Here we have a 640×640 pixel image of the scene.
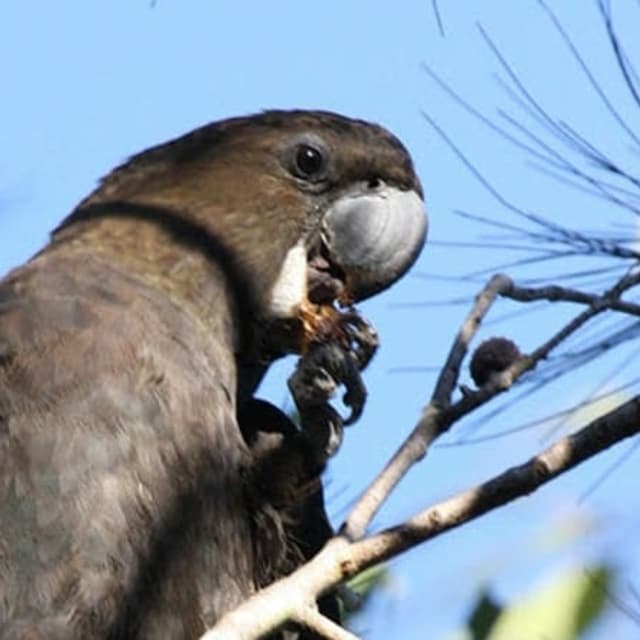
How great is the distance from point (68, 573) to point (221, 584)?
19 centimetres

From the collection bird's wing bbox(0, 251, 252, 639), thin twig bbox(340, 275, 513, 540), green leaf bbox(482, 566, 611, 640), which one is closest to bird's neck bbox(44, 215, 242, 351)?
bird's wing bbox(0, 251, 252, 639)

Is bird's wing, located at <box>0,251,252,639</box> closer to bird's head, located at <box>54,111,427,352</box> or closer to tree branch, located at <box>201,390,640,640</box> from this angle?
bird's head, located at <box>54,111,427,352</box>

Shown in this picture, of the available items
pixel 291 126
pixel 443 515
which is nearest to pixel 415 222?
pixel 291 126

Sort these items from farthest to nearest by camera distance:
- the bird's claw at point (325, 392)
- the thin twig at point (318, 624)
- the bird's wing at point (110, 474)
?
the bird's claw at point (325, 392) → the bird's wing at point (110, 474) → the thin twig at point (318, 624)

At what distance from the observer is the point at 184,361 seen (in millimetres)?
2199

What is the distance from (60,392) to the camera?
2098 mm

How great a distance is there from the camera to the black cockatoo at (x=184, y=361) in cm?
201

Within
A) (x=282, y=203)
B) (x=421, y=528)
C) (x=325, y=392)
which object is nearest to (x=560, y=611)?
(x=325, y=392)

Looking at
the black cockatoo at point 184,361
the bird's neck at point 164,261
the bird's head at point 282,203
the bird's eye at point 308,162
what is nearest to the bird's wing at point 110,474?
the black cockatoo at point 184,361

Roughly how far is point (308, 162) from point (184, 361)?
48 centimetres

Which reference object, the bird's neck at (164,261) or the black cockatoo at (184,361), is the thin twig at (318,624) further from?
the bird's neck at (164,261)

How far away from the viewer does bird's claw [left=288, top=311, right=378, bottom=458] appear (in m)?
2.21

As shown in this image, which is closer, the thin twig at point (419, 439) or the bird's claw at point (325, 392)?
the thin twig at point (419, 439)

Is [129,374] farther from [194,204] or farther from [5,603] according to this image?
[194,204]
